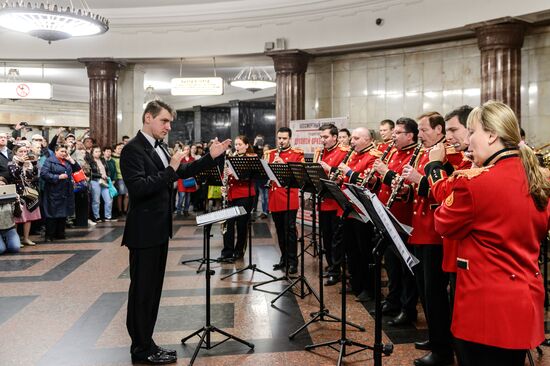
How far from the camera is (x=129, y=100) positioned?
1319 centimetres

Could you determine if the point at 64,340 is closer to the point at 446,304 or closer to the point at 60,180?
the point at 446,304

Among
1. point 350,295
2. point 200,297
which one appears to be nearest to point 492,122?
point 350,295

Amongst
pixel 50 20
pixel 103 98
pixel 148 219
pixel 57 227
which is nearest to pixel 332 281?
pixel 148 219

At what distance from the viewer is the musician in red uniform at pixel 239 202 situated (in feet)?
21.7

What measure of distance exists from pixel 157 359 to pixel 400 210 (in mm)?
2230

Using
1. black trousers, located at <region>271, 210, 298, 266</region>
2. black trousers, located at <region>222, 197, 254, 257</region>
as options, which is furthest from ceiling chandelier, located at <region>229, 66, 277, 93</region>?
black trousers, located at <region>271, 210, 298, 266</region>

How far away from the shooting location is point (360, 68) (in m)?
11.7

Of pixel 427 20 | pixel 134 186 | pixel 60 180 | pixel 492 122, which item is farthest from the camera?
pixel 427 20

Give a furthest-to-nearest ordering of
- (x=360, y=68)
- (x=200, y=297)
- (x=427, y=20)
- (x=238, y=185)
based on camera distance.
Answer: (x=360, y=68) < (x=427, y=20) < (x=238, y=185) < (x=200, y=297)

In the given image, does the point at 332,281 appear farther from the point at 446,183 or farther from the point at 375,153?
the point at 446,183

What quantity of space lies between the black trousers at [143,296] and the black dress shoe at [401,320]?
80.3 inches

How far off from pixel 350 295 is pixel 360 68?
770cm

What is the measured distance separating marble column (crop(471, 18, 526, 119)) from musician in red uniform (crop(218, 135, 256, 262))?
4.83 m

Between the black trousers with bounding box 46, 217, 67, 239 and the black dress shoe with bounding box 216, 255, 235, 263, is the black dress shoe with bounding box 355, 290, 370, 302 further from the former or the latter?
the black trousers with bounding box 46, 217, 67, 239
